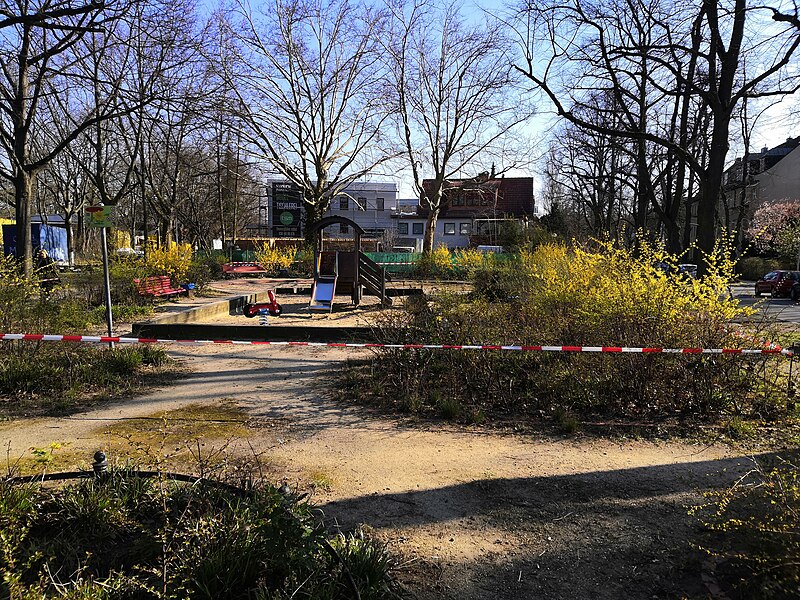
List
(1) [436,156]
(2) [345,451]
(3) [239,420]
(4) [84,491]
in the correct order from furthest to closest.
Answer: (1) [436,156]
(3) [239,420]
(2) [345,451]
(4) [84,491]

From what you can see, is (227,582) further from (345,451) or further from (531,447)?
(531,447)

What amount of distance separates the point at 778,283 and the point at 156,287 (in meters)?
27.6

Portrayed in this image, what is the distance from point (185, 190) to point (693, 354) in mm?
42767

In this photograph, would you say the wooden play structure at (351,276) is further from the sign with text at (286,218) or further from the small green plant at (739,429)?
the sign with text at (286,218)

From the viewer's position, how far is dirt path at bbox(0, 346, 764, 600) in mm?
3305

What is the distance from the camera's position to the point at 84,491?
368 centimetres

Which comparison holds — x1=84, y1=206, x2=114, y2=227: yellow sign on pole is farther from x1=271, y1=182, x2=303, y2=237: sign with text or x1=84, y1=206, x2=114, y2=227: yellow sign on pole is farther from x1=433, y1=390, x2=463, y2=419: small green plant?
x1=271, y1=182, x2=303, y2=237: sign with text

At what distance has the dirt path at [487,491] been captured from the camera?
3.30 m

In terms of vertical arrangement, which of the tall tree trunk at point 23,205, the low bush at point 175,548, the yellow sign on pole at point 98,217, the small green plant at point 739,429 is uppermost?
the tall tree trunk at point 23,205

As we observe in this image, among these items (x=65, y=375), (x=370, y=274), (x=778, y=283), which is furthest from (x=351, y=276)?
(x=778, y=283)

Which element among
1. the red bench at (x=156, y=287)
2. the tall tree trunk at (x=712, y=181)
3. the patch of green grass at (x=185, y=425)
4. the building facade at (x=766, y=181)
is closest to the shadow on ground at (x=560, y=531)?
the patch of green grass at (x=185, y=425)

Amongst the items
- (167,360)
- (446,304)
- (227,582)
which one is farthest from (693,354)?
(167,360)

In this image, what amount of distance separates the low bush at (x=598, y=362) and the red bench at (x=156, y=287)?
1119 cm

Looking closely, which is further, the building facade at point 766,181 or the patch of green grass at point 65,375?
the building facade at point 766,181
